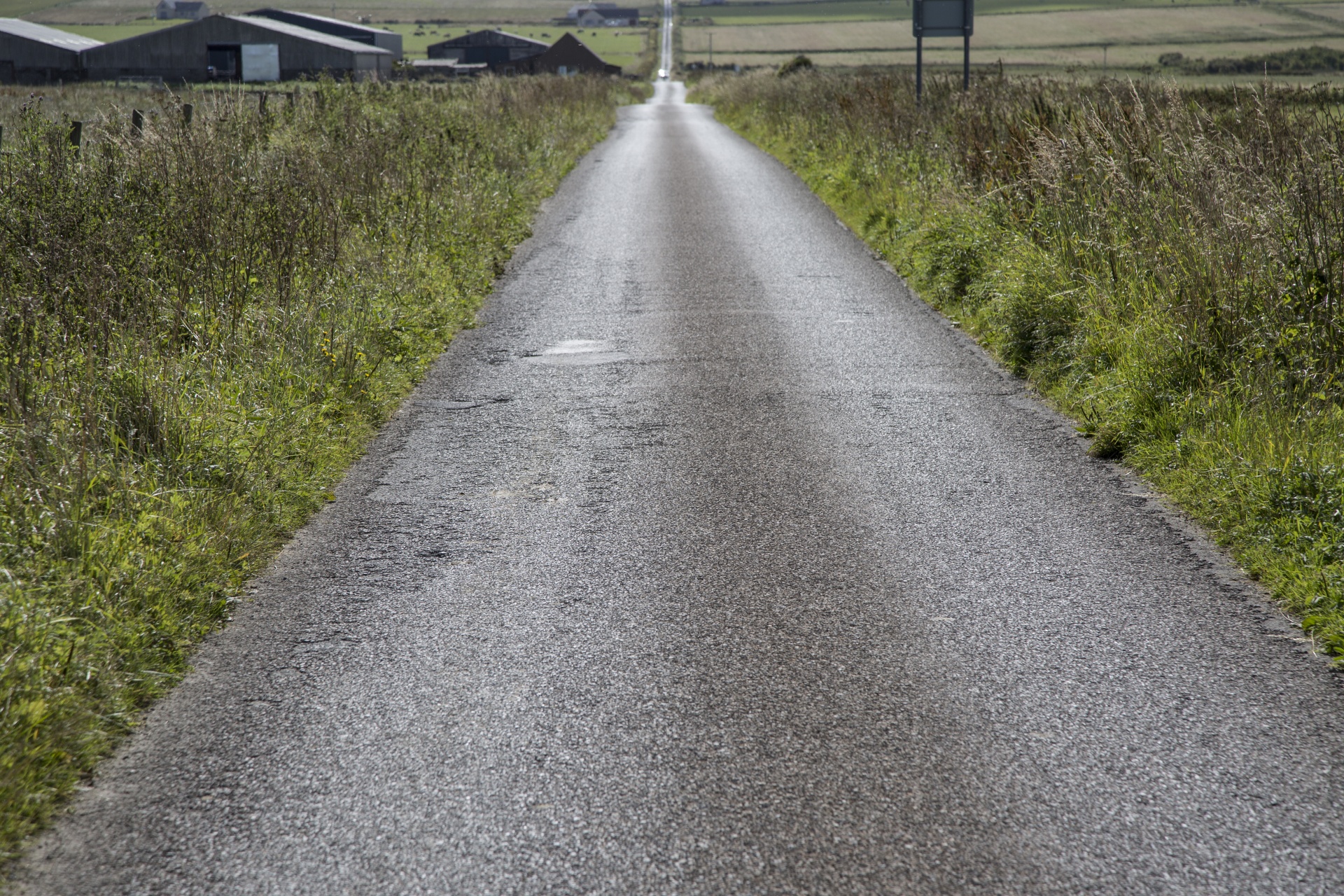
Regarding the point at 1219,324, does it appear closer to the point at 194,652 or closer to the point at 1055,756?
the point at 1055,756

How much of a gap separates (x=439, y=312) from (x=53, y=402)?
14.0 feet

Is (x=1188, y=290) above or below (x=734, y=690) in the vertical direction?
above

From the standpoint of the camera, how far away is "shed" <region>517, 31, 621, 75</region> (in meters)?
95.4

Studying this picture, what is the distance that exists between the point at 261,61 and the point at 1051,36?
266 ft

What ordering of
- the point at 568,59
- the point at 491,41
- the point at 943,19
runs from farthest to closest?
the point at 491,41
the point at 568,59
the point at 943,19

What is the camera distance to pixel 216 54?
64.7 m

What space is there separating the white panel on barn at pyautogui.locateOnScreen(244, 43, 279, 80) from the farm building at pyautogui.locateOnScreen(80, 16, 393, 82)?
0.04 metres

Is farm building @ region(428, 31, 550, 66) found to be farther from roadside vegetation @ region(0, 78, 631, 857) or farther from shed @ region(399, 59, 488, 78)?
roadside vegetation @ region(0, 78, 631, 857)

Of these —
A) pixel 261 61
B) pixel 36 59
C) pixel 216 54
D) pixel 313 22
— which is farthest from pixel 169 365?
pixel 313 22

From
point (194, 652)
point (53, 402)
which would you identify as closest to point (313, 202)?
point (53, 402)

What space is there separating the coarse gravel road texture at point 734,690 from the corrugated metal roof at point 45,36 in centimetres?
7300

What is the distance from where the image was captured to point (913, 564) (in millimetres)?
4625

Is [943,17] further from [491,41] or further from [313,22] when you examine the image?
[491,41]

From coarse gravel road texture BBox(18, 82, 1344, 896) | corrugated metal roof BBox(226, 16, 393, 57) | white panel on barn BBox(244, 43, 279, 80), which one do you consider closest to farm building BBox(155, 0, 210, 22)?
corrugated metal roof BBox(226, 16, 393, 57)
